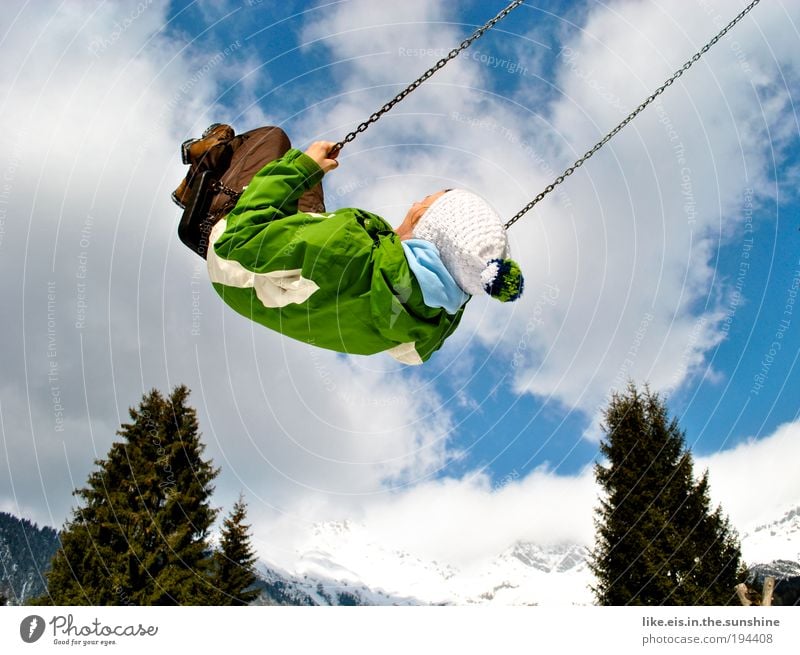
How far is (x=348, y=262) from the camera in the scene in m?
3.24

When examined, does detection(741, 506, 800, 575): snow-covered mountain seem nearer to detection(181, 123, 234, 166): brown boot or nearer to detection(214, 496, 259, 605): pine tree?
detection(214, 496, 259, 605): pine tree

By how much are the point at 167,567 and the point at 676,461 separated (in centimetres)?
1483

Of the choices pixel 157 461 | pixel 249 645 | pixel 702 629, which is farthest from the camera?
pixel 157 461

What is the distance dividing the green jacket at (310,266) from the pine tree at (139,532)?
1362 centimetres

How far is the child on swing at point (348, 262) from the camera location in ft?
10.5

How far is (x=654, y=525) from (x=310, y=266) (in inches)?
685

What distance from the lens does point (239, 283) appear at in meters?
3.34

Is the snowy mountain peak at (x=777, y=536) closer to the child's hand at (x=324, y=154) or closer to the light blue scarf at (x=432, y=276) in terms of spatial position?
the light blue scarf at (x=432, y=276)

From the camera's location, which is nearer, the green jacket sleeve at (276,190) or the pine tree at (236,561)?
the green jacket sleeve at (276,190)

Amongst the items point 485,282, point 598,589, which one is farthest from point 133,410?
point 485,282

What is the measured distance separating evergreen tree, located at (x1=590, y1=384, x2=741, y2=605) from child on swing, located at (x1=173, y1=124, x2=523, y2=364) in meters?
14.6

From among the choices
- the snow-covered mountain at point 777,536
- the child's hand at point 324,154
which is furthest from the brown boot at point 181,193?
the snow-covered mountain at point 777,536

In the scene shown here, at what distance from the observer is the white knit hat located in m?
3.17

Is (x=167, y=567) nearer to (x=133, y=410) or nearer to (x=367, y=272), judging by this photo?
(x=133, y=410)
